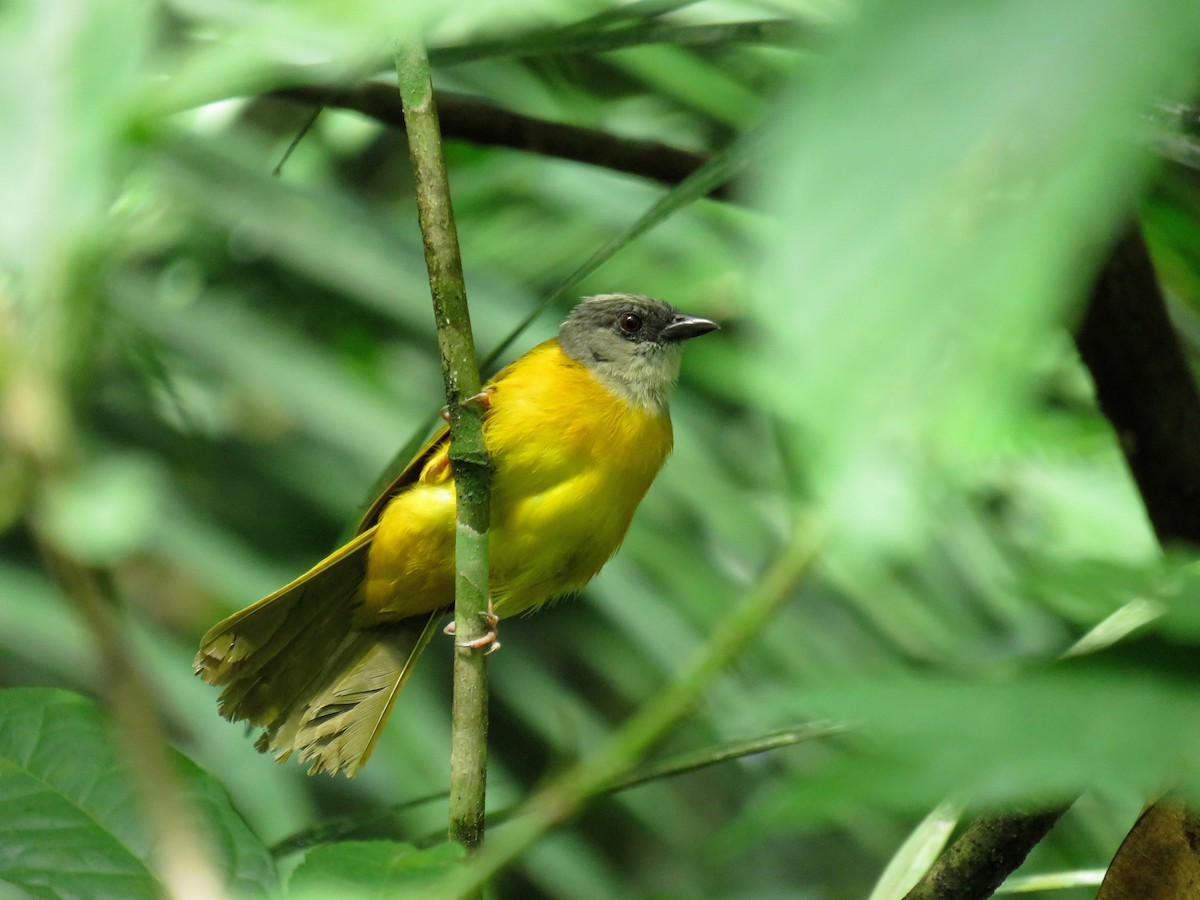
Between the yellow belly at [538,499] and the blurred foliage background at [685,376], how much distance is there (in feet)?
0.56

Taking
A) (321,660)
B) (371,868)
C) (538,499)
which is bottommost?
(321,660)

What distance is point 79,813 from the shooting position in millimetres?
1516

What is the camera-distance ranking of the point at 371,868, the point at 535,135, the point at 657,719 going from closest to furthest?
the point at 371,868
the point at 657,719
the point at 535,135

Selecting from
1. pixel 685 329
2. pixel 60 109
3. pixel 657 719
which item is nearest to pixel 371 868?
pixel 657 719

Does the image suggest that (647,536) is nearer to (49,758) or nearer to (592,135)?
(592,135)

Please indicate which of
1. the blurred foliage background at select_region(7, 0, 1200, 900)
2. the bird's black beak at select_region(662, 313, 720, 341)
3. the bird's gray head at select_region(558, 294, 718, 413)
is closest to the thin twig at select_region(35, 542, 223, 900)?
the blurred foliage background at select_region(7, 0, 1200, 900)

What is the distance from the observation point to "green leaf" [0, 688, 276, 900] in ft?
4.73

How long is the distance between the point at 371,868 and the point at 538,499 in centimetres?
230

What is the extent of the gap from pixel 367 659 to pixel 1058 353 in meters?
2.01

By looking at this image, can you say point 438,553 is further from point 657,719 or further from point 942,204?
point 942,204

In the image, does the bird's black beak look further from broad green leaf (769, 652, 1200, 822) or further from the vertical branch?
broad green leaf (769, 652, 1200, 822)

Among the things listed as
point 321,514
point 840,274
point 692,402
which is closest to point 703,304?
point 692,402

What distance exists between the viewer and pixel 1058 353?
2.88 metres

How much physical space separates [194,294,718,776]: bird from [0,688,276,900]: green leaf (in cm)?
153
